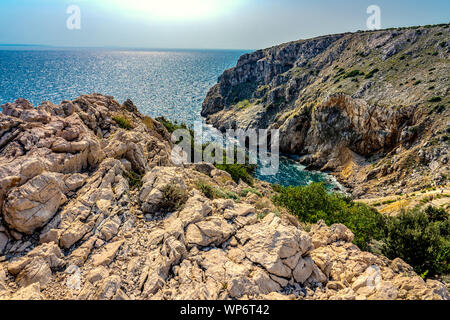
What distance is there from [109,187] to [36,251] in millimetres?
3952

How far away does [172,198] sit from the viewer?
10812 mm

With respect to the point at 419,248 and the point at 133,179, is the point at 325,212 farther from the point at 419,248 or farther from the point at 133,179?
the point at 133,179

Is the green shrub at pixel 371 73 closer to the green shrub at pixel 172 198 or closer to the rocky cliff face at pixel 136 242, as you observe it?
the rocky cliff face at pixel 136 242

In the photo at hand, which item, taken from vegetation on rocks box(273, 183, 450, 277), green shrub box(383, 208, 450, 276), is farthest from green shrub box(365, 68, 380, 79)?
green shrub box(383, 208, 450, 276)

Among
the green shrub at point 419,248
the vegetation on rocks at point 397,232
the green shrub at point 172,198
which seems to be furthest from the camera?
the vegetation on rocks at point 397,232

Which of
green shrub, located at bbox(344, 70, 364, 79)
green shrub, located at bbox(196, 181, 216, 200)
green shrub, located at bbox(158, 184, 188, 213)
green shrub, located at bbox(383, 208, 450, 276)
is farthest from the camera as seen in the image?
green shrub, located at bbox(344, 70, 364, 79)

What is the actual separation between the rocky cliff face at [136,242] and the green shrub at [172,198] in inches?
2.6

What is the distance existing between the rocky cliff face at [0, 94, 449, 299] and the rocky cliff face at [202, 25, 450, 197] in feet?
128

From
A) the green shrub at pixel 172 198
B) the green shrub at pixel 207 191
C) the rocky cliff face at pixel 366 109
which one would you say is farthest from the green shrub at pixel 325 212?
the rocky cliff face at pixel 366 109

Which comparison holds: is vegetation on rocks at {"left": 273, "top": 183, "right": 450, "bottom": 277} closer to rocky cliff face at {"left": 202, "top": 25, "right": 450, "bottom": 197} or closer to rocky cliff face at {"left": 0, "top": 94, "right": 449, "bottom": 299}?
rocky cliff face at {"left": 0, "top": 94, "right": 449, "bottom": 299}

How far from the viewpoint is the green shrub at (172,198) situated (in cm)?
1064

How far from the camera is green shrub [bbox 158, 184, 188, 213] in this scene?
419 inches
